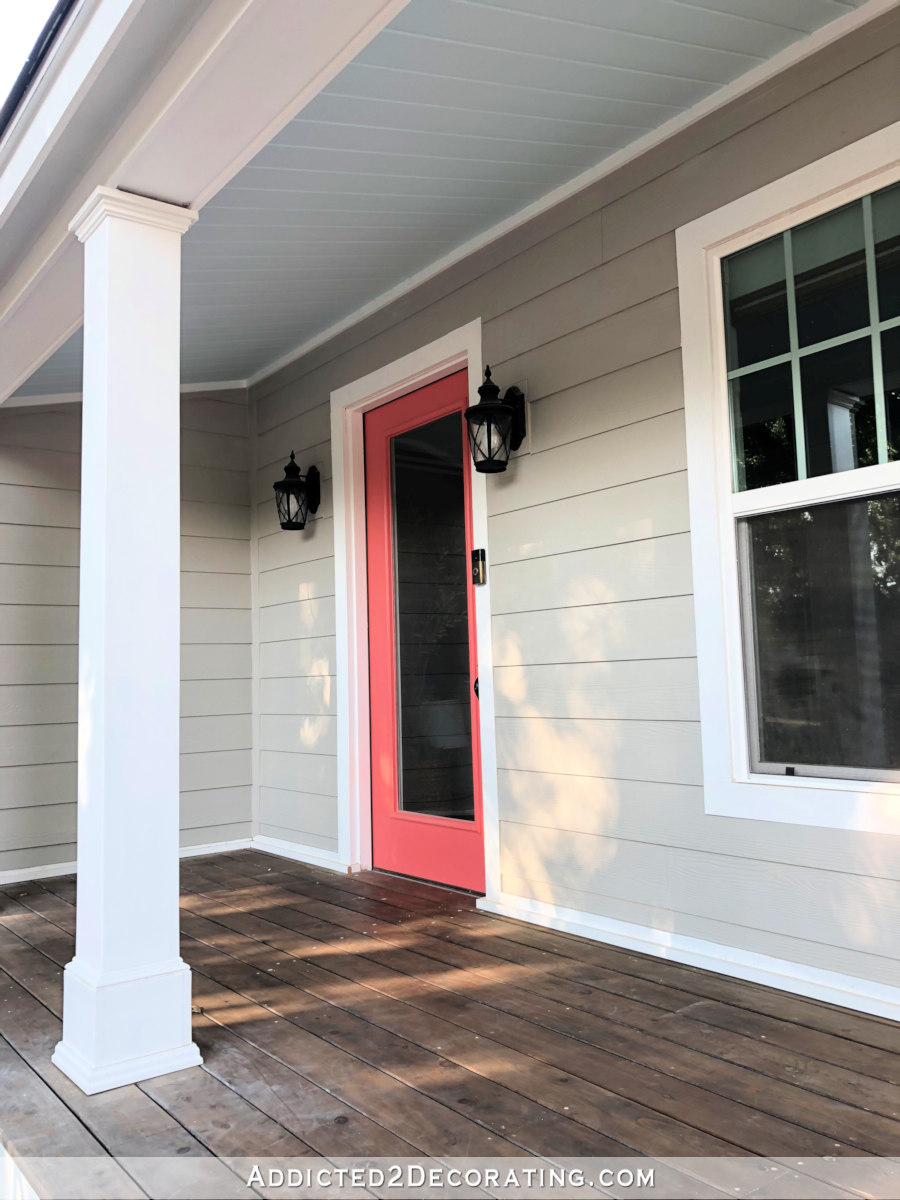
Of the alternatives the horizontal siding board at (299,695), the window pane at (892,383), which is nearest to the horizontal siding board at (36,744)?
the horizontal siding board at (299,695)

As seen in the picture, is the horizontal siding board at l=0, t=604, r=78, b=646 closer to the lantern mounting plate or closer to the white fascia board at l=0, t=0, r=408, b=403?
the white fascia board at l=0, t=0, r=408, b=403

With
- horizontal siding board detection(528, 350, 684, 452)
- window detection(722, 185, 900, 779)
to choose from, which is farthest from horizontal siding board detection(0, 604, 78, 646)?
window detection(722, 185, 900, 779)

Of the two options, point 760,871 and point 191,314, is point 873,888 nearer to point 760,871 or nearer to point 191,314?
point 760,871

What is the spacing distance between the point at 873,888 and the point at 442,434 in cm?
234

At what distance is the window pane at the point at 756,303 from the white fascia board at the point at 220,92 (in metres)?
1.29

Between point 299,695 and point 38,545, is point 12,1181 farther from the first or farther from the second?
point 38,545

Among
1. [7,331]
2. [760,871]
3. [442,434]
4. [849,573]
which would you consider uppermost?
[7,331]

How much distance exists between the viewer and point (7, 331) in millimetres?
3225

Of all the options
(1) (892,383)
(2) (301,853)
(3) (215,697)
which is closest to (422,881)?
(2) (301,853)

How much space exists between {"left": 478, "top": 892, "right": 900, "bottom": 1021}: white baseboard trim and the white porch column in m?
1.35

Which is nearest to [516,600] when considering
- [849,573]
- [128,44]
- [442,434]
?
[442,434]

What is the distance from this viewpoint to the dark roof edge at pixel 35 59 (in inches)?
78.8

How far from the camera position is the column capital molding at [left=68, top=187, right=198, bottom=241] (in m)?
2.23

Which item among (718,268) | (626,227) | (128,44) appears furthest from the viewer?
(626,227)
